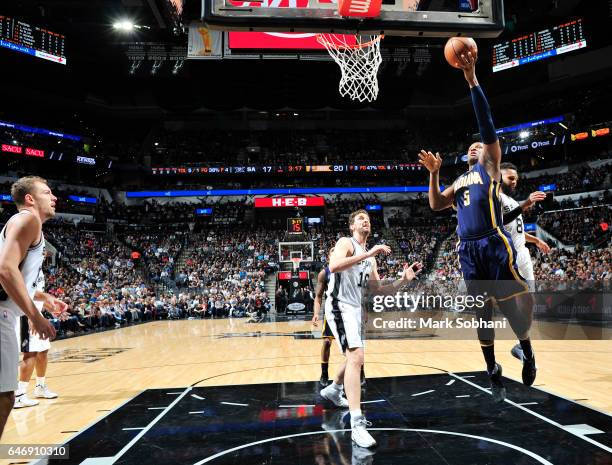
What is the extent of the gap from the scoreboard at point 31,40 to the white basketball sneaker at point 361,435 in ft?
81.7

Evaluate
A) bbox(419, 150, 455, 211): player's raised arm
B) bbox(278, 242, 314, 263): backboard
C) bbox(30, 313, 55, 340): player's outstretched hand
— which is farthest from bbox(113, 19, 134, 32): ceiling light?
bbox(30, 313, 55, 340): player's outstretched hand

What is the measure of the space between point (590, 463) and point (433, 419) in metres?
1.68

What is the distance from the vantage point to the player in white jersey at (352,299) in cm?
440

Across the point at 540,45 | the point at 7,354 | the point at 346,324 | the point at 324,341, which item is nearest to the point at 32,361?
the point at 7,354

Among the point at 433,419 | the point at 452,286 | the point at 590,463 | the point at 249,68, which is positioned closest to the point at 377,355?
the point at 433,419

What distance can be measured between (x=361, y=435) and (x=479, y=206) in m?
2.25

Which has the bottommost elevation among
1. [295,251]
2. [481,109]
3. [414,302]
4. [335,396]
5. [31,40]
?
[335,396]

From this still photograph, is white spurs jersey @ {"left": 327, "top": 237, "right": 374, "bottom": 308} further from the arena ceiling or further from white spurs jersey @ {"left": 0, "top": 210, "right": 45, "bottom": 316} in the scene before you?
the arena ceiling

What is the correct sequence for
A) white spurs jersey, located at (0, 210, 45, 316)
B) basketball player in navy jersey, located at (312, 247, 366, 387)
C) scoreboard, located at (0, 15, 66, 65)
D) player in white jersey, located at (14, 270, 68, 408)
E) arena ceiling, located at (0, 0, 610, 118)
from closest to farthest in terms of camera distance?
white spurs jersey, located at (0, 210, 45, 316) → player in white jersey, located at (14, 270, 68, 408) → basketball player in navy jersey, located at (312, 247, 366, 387) → scoreboard, located at (0, 15, 66, 65) → arena ceiling, located at (0, 0, 610, 118)

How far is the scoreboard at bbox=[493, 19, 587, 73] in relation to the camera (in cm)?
2367

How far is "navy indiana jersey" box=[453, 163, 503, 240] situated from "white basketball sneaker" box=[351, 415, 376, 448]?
190cm

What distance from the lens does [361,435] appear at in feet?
13.8

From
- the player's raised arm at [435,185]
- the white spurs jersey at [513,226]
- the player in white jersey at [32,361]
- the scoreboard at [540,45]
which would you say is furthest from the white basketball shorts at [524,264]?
the scoreboard at [540,45]

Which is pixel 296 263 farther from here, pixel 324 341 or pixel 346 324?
pixel 346 324
